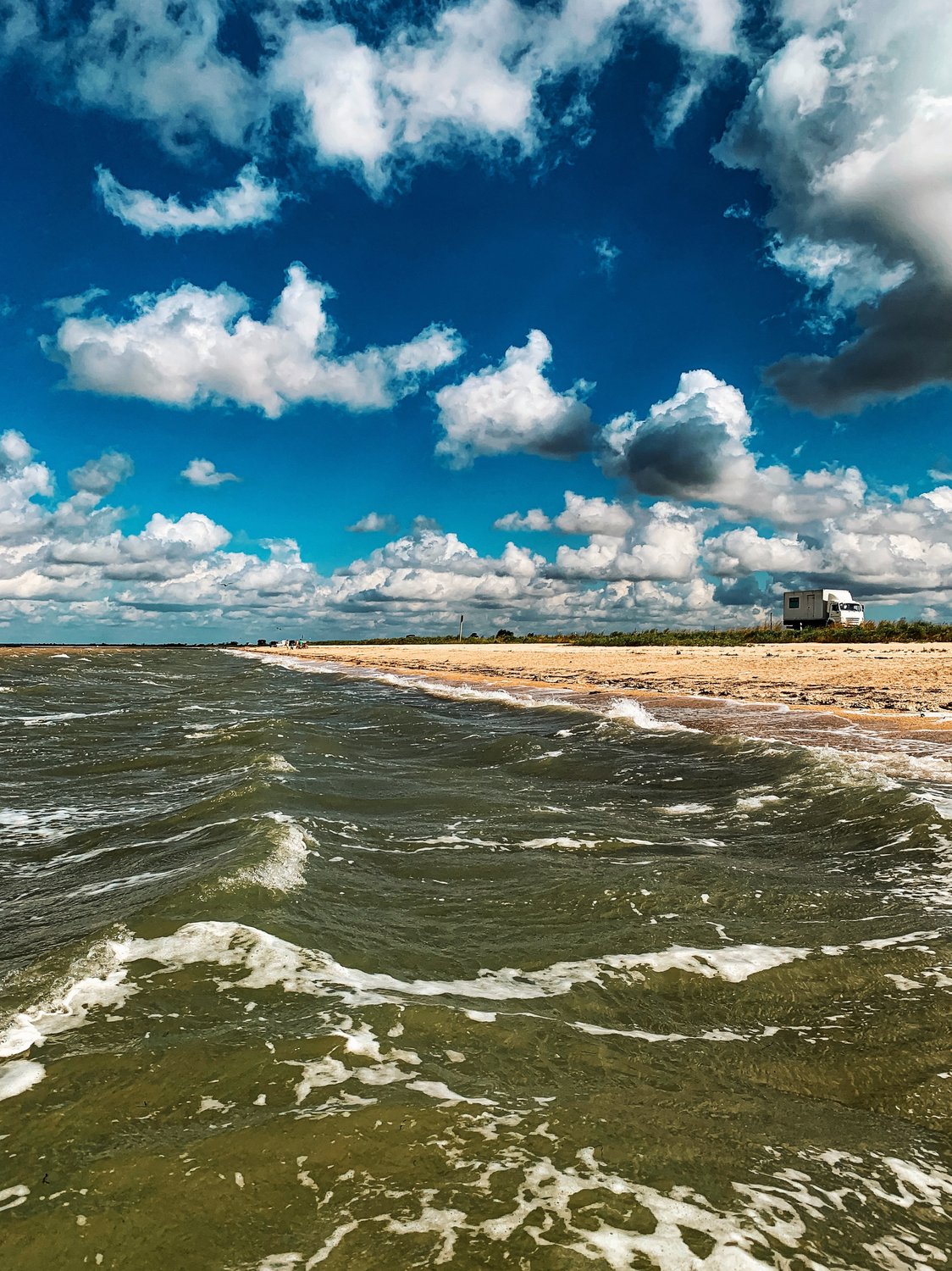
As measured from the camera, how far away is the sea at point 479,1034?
2.72 meters

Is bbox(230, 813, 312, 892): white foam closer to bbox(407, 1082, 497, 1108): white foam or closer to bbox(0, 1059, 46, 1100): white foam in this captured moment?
bbox(0, 1059, 46, 1100): white foam

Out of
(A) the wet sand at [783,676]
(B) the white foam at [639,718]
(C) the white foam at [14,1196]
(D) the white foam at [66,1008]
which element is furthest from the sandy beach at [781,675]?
(C) the white foam at [14,1196]

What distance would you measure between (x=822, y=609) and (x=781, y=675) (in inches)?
1647

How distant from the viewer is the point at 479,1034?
420 cm

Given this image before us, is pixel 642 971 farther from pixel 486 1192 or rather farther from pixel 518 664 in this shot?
pixel 518 664

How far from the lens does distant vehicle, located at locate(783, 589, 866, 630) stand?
67250mm

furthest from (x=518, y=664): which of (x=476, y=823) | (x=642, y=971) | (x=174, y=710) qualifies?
(x=642, y=971)

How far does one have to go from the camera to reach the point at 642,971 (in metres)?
5.20

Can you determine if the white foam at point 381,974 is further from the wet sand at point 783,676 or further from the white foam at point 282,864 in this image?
the wet sand at point 783,676

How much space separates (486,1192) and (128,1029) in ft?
8.22

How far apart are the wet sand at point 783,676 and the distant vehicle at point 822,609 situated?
1639 centimetres

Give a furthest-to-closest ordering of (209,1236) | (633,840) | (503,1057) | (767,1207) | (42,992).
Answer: (633,840) < (42,992) < (503,1057) < (767,1207) < (209,1236)

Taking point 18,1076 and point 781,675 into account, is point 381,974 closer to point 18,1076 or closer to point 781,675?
point 18,1076

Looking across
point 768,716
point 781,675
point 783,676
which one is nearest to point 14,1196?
point 768,716
